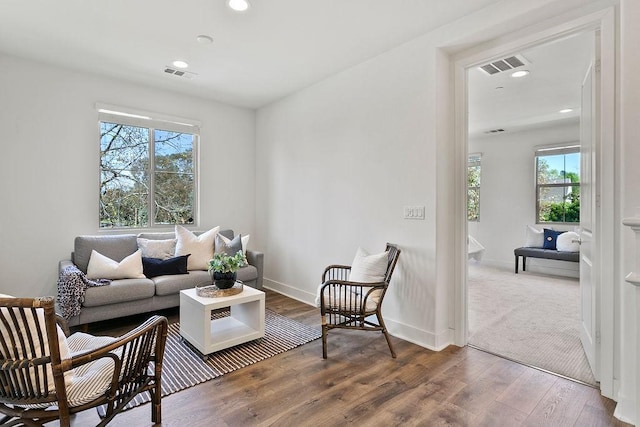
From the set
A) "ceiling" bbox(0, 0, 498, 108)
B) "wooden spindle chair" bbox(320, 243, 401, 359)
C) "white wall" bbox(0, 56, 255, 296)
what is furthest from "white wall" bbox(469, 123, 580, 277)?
"white wall" bbox(0, 56, 255, 296)

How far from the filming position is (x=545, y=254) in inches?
222

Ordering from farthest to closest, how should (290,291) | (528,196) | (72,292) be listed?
(528,196) → (290,291) → (72,292)

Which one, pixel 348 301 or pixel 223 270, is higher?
pixel 223 270

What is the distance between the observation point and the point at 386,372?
7.95ft

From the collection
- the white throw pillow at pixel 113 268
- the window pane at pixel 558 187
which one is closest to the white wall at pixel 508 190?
the window pane at pixel 558 187

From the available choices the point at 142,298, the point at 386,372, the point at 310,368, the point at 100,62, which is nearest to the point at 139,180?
the point at 100,62

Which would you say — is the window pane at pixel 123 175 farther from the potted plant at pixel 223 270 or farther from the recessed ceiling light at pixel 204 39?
the potted plant at pixel 223 270

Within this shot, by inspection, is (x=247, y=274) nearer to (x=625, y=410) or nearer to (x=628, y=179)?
(x=625, y=410)

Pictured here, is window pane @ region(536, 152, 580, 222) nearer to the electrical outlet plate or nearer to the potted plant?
the electrical outlet plate

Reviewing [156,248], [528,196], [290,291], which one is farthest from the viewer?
[528,196]

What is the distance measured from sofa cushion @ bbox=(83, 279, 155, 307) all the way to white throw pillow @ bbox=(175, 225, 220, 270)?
0.57 metres

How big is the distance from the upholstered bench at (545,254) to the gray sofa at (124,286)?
4772mm

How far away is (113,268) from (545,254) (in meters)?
6.36

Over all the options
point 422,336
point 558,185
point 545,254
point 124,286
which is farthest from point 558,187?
point 124,286
